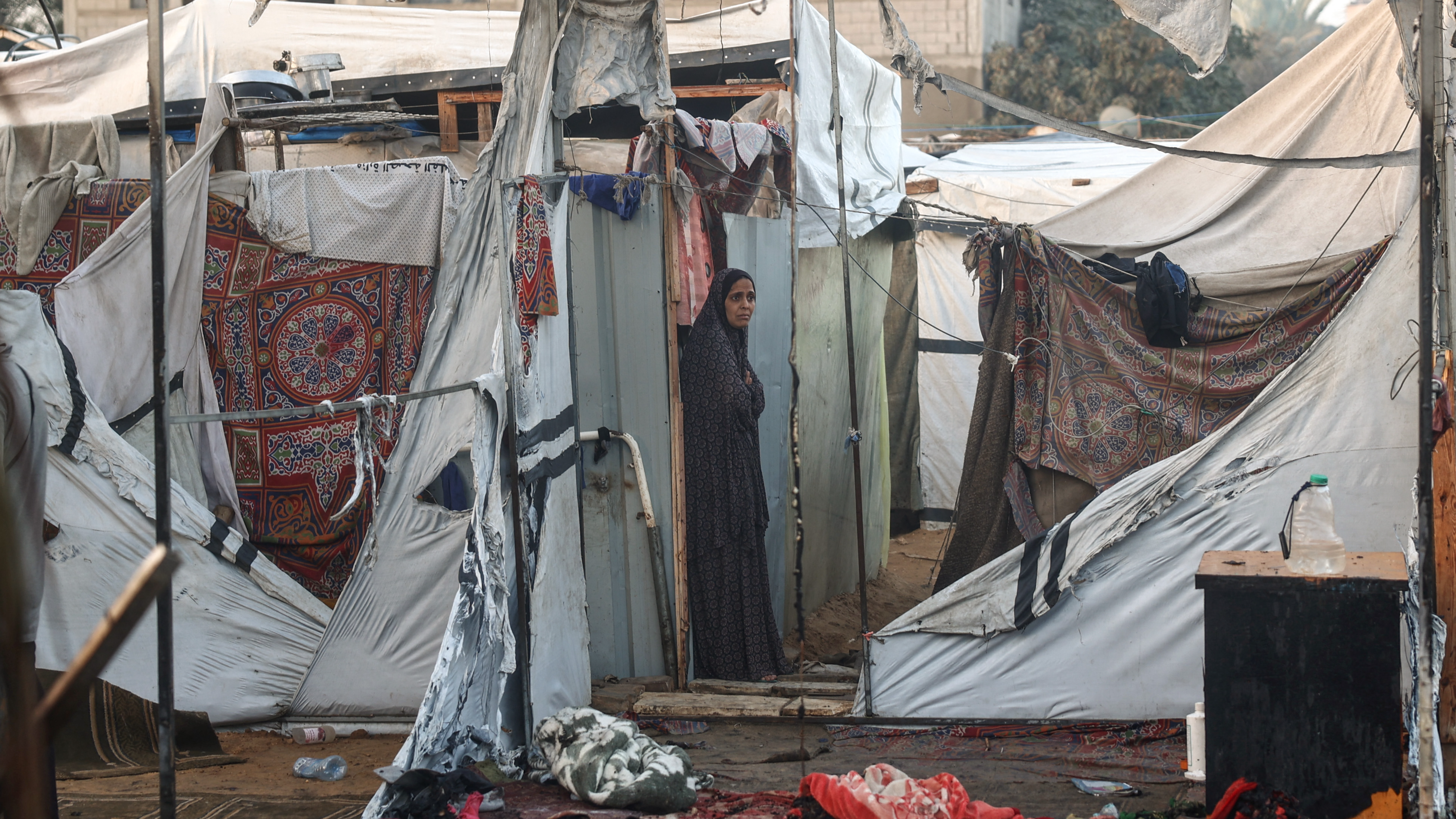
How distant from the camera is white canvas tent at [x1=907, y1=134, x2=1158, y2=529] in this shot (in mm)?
9008

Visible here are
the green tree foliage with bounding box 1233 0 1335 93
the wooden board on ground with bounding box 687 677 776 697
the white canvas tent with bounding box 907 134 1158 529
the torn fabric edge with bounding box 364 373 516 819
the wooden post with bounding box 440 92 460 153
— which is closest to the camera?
the torn fabric edge with bounding box 364 373 516 819

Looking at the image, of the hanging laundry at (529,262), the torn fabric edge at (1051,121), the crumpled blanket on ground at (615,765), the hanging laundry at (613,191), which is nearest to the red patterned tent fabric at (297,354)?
the hanging laundry at (613,191)

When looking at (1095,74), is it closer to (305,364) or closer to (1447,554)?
(305,364)

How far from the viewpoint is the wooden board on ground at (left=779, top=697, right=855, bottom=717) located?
182 inches

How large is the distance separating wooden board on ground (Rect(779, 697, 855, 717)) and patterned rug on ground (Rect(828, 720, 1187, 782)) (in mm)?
113

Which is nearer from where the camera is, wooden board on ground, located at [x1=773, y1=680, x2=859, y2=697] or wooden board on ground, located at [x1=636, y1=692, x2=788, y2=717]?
wooden board on ground, located at [x1=636, y1=692, x2=788, y2=717]

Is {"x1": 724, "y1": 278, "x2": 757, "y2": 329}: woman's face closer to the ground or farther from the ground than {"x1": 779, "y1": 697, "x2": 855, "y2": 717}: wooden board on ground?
farther from the ground

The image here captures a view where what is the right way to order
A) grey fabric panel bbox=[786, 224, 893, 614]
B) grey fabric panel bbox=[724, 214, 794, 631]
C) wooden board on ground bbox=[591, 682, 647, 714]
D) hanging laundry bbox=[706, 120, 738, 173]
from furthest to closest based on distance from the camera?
grey fabric panel bbox=[786, 224, 893, 614] < grey fabric panel bbox=[724, 214, 794, 631] < hanging laundry bbox=[706, 120, 738, 173] < wooden board on ground bbox=[591, 682, 647, 714]

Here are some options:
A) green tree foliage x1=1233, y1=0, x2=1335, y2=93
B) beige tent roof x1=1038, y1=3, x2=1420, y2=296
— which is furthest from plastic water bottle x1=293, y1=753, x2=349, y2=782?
green tree foliage x1=1233, y1=0, x2=1335, y2=93

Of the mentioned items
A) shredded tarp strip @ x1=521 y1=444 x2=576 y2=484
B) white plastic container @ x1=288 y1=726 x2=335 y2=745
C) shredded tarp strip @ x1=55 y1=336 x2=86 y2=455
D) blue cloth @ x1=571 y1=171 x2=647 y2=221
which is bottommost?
white plastic container @ x1=288 y1=726 x2=335 y2=745

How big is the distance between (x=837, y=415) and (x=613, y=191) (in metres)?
2.67

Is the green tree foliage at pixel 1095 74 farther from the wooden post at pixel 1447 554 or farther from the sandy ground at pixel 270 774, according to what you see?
the sandy ground at pixel 270 774

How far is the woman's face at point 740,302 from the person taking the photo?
5141 millimetres

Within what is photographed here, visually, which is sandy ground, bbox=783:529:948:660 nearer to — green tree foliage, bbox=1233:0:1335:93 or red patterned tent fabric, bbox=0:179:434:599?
red patterned tent fabric, bbox=0:179:434:599
